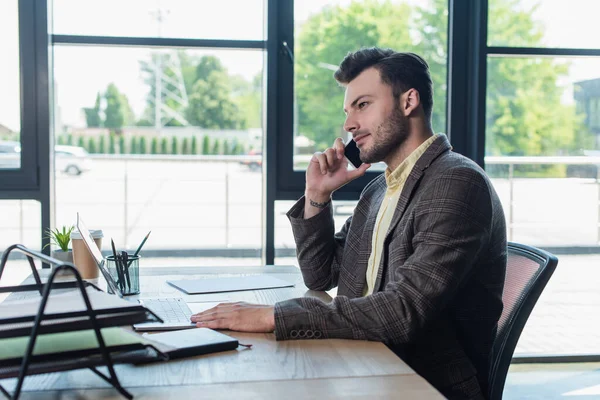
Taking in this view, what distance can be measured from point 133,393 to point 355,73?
1.17m

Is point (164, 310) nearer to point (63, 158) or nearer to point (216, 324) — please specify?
point (216, 324)

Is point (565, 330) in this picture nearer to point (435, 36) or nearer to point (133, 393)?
point (435, 36)

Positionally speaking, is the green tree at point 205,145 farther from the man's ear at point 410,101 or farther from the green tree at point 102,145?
the man's ear at point 410,101

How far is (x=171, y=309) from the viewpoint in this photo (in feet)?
5.38

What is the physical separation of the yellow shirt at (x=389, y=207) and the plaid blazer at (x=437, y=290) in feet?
0.26

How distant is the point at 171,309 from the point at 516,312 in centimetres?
78

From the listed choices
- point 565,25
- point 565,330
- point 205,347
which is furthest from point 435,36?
point 205,347

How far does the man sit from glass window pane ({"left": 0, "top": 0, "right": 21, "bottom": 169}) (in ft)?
4.73

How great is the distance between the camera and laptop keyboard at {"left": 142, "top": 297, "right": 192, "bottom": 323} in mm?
1544

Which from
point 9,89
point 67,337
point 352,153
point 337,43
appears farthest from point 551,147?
point 67,337

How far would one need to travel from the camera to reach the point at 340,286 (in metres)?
1.99

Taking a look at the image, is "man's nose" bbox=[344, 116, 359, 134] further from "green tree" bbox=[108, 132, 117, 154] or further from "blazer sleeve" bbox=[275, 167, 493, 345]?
"green tree" bbox=[108, 132, 117, 154]

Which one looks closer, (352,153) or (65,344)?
(65,344)

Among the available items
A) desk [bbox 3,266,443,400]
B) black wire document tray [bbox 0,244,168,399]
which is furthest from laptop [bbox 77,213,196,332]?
black wire document tray [bbox 0,244,168,399]
